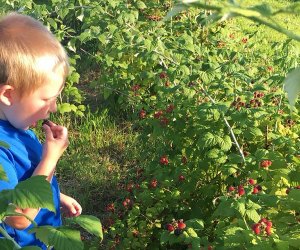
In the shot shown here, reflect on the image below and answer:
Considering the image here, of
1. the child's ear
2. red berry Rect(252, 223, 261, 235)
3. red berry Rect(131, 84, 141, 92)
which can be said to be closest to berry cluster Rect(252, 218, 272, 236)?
red berry Rect(252, 223, 261, 235)

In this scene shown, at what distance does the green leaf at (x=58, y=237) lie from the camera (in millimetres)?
1094

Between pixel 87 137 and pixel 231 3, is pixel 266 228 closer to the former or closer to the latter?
pixel 231 3

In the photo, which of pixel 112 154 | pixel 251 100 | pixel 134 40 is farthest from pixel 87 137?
pixel 251 100

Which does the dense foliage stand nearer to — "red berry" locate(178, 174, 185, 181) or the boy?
"red berry" locate(178, 174, 185, 181)

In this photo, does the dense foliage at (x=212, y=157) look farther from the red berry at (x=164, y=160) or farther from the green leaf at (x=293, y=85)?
the green leaf at (x=293, y=85)

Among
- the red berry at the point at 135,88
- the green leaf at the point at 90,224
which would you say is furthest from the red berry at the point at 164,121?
the green leaf at the point at 90,224

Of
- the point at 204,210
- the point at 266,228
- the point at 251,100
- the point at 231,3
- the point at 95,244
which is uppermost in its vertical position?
the point at 231,3

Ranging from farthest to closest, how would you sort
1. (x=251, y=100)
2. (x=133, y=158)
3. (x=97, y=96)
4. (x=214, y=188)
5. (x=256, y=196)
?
1. (x=97, y=96)
2. (x=133, y=158)
3. (x=214, y=188)
4. (x=251, y=100)
5. (x=256, y=196)

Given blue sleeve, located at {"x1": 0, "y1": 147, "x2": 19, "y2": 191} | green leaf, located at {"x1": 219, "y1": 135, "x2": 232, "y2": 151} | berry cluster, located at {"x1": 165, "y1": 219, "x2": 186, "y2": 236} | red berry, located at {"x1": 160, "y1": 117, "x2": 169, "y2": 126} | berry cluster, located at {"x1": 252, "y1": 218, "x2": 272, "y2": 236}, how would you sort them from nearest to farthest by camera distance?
blue sleeve, located at {"x1": 0, "y1": 147, "x2": 19, "y2": 191}
berry cluster, located at {"x1": 252, "y1": 218, "x2": 272, "y2": 236}
berry cluster, located at {"x1": 165, "y1": 219, "x2": 186, "y2": 236}
green leaf, located at {"x1": 219, "y1": 135, "x2": 232, "y2": 151}
red berry, located at {"x1": 160, "y1": 117, "x2": 169, "y2": 126}

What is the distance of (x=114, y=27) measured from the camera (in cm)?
318

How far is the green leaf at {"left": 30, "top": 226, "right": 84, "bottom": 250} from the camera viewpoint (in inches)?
43.1

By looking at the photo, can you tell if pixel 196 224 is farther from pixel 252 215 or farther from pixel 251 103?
pixel 251 103

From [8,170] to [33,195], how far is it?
1.75ft

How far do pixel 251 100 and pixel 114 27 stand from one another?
1065 mm
